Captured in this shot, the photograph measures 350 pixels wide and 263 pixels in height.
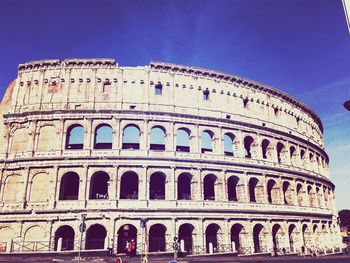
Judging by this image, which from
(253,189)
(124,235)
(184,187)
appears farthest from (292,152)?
(124,235)

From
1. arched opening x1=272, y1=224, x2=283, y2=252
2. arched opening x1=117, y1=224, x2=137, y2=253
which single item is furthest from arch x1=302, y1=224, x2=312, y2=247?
arched opening x1=117, y1=224, x2=137, y2=253

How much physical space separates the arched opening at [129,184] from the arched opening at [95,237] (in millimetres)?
3189

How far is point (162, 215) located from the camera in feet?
71.4

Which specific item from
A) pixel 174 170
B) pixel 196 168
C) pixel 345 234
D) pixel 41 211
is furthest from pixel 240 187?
pixel 345 234

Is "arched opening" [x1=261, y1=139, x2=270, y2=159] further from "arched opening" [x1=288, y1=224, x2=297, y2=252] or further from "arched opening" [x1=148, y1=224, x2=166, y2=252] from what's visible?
"arched opening" [x1=148, y1=224, x2=166, y2=252]

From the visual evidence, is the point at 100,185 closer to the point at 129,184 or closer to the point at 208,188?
the point at 129,184

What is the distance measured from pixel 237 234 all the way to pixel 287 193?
724 cm

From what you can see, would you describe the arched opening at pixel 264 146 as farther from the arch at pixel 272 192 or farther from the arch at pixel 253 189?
the arch at pixel 253 189

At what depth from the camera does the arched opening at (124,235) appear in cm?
2132

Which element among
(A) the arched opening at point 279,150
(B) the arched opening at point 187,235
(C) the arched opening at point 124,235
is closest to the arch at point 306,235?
(A) the arched opening at point 279,150

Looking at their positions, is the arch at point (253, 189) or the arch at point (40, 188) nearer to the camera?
the arch at point (40, 188)

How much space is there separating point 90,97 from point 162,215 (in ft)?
36.5

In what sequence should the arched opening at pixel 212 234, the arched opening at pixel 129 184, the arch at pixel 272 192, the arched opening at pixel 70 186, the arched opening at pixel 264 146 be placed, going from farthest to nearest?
the arched opening at pixel 264 146, the arch at pixel 272 192, the arched opening at pixel 129 184, the arched opening at pixel 212 234, the arched opening at pixel 70 186

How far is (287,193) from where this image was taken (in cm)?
2834
